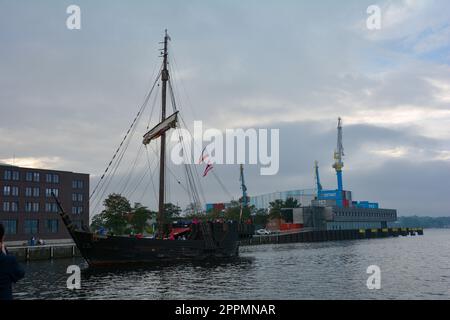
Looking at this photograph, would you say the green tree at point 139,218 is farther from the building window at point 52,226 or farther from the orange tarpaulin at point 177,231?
the orange tarpaulin at point 177,231

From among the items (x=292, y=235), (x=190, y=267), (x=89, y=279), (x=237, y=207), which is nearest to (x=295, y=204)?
(x=237, y=207)

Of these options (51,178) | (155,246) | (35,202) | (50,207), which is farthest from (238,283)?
(51,178)

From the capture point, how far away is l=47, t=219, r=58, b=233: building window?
306ft

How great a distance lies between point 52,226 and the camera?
94125 millimetres

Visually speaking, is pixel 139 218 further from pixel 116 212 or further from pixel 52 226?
pixel 52 226

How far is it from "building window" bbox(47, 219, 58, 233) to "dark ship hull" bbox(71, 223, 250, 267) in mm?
50780

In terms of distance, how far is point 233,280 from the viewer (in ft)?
116

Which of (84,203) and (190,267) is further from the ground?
(84,203)

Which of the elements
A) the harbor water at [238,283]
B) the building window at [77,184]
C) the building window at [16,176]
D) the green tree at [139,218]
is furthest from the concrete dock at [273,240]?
the building window at [77,184]

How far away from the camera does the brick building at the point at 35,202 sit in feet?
283

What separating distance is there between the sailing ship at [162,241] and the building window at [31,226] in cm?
4569
